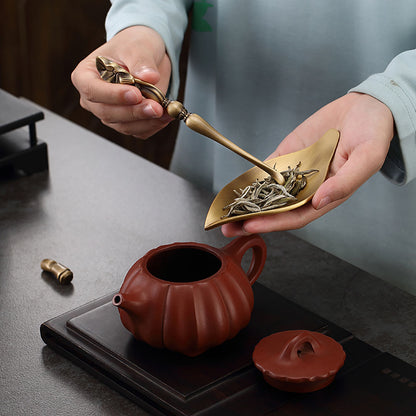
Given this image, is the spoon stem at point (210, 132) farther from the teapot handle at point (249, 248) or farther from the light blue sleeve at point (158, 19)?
the light blue sleeve at point (158, 19)

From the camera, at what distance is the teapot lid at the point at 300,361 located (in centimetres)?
75

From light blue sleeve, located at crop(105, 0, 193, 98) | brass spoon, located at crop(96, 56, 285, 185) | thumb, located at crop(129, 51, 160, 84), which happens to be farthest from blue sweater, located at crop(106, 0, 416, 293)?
brass spoon, located at crop(96, 56, 285, 185)

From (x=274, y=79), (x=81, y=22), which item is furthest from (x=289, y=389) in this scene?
(x=81, y=22)

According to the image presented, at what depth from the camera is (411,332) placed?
94cm

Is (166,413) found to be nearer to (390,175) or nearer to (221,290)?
(221,290)

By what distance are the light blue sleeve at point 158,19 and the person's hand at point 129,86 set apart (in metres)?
0.02

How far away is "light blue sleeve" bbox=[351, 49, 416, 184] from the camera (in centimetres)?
100

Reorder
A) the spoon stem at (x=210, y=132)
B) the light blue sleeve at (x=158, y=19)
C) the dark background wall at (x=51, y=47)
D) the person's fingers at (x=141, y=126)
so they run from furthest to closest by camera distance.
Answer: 1. the dark background wall at (x=51, y=47)
2. the light blue sleeve at (x=158, y=19)
3. the person's fingers at (x=141, y=126)
4. the spoon stem at (x=210, y=132)

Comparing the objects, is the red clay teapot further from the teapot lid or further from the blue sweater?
the blue sweater

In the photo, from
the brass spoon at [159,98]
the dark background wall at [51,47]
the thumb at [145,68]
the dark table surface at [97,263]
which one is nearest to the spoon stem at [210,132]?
the brass spoon at [159,98]

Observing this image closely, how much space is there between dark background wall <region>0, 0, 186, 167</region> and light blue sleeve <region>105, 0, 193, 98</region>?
1390 mm

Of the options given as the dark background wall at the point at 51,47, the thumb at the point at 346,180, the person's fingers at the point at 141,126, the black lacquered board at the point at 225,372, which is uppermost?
the thumb at the point at 346,180

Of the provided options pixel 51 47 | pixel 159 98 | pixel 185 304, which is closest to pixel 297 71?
pixel 159 98

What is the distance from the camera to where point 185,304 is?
0.77m
